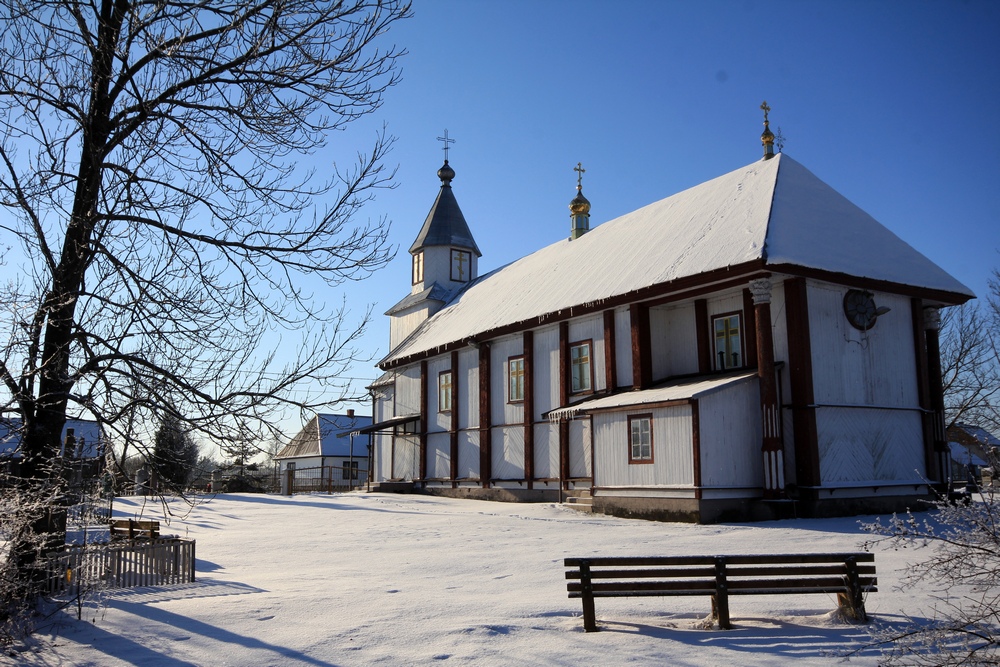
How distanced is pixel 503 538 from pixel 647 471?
4.25 meters

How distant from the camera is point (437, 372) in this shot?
3244 cm

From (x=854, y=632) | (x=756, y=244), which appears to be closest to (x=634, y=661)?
(x=854, y=632)

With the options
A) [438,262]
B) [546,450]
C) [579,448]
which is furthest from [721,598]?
[438,262]

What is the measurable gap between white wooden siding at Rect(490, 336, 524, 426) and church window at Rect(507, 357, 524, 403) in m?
0.16

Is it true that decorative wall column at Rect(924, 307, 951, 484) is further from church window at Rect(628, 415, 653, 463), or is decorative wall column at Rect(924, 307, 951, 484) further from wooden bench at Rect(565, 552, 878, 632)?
wooden bench at Rect(565, 552, 878, 632)

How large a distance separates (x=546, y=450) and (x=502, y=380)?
3.34 meters

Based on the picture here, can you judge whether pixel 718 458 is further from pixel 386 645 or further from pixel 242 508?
pixel 242 508

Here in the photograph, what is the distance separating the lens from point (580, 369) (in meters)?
24.8

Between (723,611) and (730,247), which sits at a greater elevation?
(730,247)

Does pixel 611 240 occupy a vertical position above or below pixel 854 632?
above

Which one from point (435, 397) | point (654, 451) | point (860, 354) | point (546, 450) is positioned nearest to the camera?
point (654, 451)

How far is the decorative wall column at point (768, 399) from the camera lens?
18703mm

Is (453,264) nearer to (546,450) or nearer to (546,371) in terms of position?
(546,371)

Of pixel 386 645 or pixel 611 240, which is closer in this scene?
pixel 386 645
